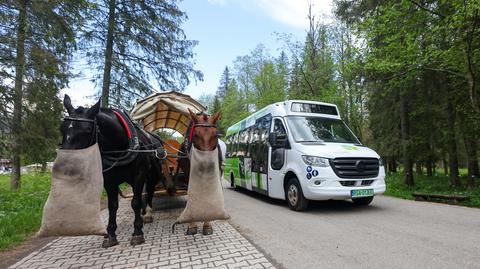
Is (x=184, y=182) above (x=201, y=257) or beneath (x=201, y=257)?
above

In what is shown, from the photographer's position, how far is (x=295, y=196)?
7.56 meters

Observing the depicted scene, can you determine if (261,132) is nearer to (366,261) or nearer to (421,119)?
(366,261)

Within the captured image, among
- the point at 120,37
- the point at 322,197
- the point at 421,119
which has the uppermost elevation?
the point at 120,37

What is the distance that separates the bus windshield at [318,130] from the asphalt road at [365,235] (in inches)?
71.3

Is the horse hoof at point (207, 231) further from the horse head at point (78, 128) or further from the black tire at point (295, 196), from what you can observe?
the black tire at point (295, 196)

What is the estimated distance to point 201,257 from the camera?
4195mm

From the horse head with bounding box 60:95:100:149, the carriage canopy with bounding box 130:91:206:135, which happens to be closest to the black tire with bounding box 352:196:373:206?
the carriage canopy with bounding box 130:91:206:135

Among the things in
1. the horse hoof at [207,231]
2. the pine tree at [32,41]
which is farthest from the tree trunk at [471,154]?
the pine tree at [32,41]

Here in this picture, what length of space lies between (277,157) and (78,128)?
558 cm

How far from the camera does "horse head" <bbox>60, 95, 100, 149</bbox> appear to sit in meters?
3.67

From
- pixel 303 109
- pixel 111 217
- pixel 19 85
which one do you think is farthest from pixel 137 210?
pixel 19 85

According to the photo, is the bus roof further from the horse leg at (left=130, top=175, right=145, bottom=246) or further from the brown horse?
the horse leg at (left=130, top=175, right=145, bottom=246)

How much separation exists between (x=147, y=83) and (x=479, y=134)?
15.7 metres

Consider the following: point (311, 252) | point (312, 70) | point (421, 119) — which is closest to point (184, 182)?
point (311, 252)
